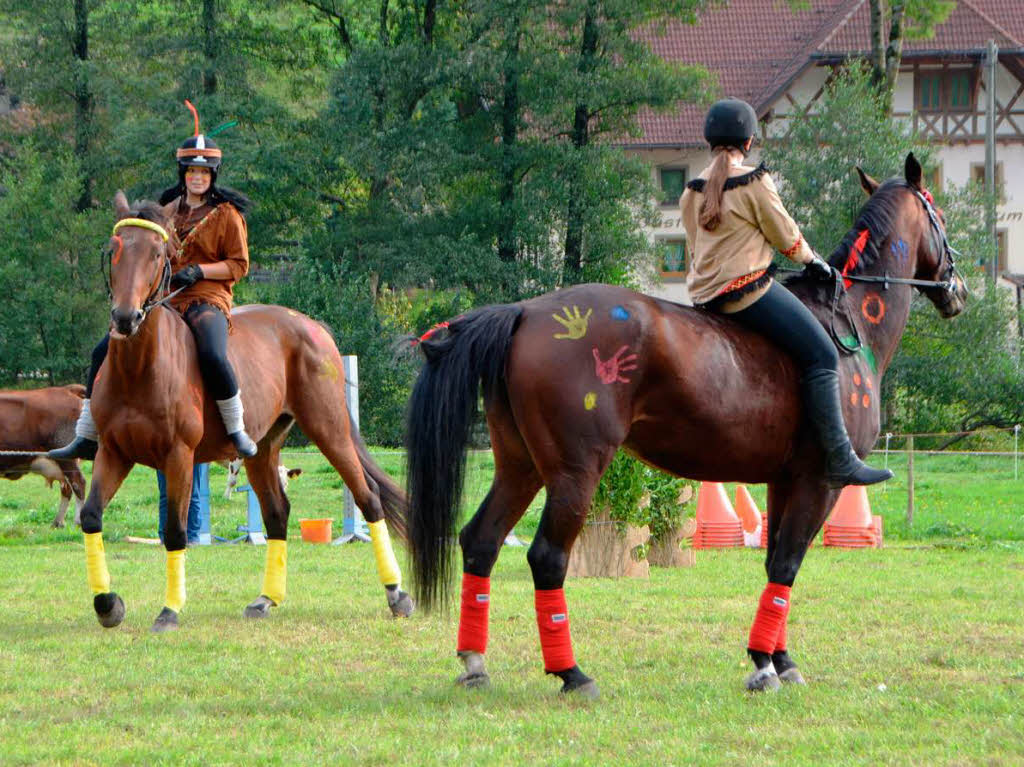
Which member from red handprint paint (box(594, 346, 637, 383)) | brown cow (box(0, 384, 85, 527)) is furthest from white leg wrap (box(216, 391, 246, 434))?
brown cow (box(0, 384, 85, 527))

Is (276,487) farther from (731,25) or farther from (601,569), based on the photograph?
(731,25)

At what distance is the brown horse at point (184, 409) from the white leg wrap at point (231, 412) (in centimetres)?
10

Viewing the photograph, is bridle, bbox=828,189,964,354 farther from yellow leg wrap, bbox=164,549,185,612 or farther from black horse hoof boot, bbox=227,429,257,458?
yellow leg wrap, bbox=164,549,185,612

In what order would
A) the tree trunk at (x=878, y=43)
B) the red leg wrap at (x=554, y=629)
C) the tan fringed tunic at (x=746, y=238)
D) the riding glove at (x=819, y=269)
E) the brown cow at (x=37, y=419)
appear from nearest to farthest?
the red leg wrap at (x=554, y=629), the tan fringed tunic at (x=746, y=238), the riding glove at (x=819, y=269), the brown cow at (x=37, y=419), the tree trunk at (x=878, y=43)

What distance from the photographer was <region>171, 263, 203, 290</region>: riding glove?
842cm

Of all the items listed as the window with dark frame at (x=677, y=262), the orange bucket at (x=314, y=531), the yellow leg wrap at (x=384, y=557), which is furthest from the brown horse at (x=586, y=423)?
the window with dark frame at (x=677, y=262)

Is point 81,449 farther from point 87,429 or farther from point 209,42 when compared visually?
point 209,42

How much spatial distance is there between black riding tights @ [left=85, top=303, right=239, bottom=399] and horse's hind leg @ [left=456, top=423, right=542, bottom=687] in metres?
2.65

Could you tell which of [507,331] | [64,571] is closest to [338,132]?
[64,571]

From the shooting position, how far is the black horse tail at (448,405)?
6.26 meters

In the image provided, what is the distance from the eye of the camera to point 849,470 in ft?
21.4

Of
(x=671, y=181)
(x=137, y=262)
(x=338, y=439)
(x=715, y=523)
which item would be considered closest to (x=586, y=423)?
(x=137, y=262)

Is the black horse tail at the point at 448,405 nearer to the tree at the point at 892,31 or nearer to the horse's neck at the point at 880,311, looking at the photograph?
the horse's neck at the point at 880,311

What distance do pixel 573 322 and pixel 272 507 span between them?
164 inches
